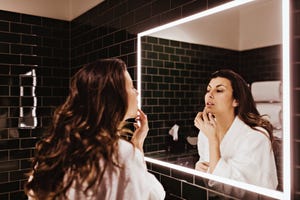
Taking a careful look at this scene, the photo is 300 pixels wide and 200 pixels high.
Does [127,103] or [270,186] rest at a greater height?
[127,103]

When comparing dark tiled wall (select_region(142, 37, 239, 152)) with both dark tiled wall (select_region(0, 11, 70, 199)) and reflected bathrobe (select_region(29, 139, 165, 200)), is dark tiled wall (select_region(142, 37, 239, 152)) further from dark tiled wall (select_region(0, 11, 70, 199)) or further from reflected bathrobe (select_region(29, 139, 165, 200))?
dark tiled wall (select_region(0, 11, 70, 199))

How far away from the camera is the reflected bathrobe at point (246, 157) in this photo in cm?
Result: 120

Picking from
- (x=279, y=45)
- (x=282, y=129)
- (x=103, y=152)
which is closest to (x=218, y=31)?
(x=279, y=45)

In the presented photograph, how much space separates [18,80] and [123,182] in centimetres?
191

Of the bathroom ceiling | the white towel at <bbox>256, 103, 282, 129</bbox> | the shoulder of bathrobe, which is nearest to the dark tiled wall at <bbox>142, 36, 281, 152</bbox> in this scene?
the white towel at <bbox>256, 103, 282, 129</bbox>

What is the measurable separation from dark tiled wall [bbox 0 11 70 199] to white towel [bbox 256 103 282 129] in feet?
6.84

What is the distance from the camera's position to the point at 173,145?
1756mm

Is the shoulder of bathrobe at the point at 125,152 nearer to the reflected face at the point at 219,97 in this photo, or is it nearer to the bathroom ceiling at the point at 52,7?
the reflected face at the point at 219,97

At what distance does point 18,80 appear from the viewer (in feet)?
8.56

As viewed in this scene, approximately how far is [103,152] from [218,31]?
0.82 m

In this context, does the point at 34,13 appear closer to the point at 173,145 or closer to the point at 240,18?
the point at 173,145

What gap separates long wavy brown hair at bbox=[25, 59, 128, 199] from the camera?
40.9 inches

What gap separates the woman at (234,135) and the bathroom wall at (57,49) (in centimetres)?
32

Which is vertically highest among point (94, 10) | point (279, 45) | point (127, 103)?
point (94, 10)
